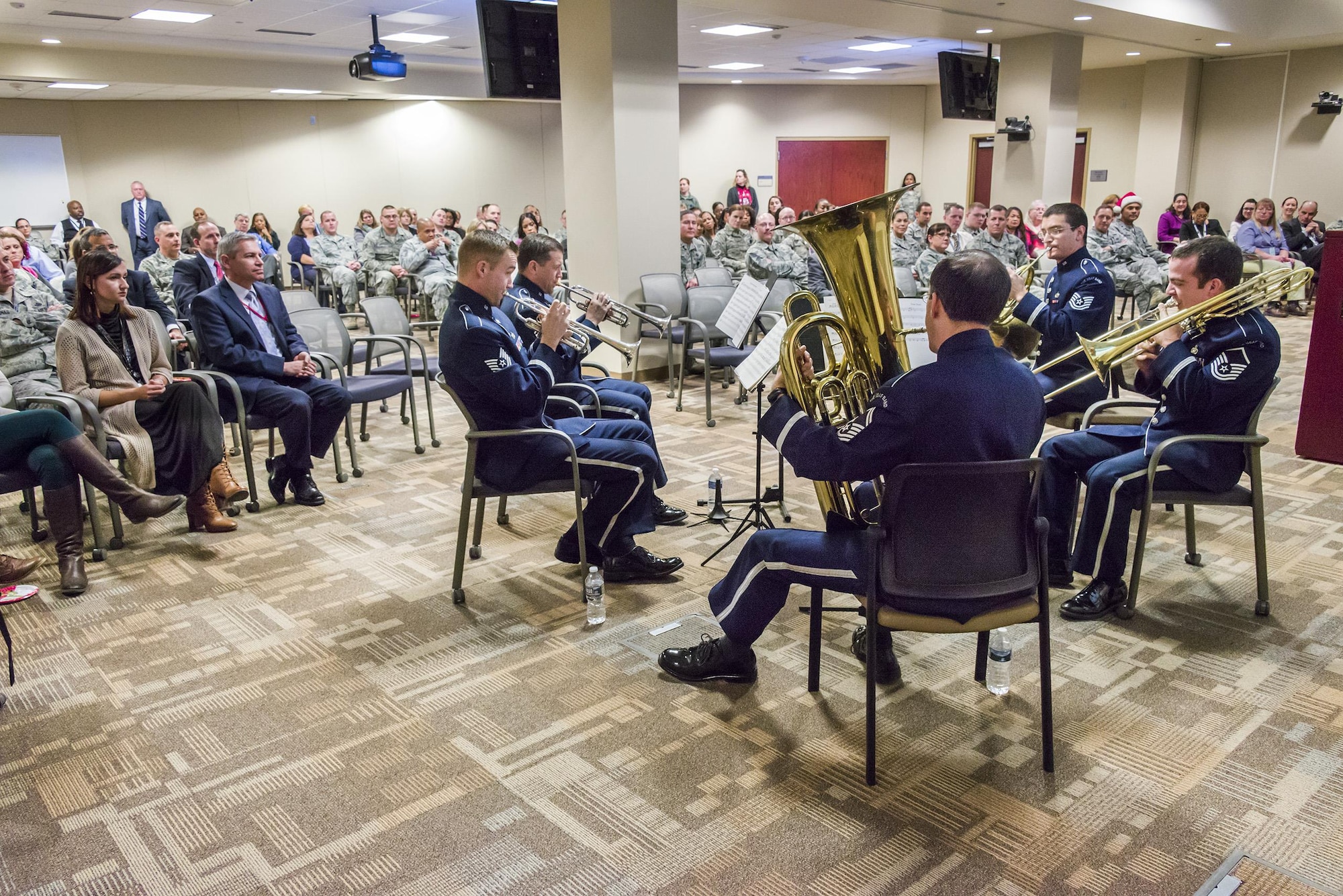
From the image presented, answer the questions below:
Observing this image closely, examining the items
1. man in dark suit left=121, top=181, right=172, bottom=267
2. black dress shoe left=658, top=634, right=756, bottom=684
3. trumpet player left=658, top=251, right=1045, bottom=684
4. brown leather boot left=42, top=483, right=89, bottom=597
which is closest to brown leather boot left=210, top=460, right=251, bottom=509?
brown leather boot left=42, top=483, right=89, bottom=597

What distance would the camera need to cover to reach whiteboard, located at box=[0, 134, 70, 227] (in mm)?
12297

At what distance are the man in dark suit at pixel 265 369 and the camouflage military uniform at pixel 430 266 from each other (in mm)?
3821

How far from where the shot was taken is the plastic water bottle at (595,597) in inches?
128

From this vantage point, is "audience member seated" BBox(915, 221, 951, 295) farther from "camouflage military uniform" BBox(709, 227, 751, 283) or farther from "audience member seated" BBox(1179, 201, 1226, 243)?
"audience member seated" BBox(1179, 201, 1226, 243)

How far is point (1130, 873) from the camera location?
2.04m

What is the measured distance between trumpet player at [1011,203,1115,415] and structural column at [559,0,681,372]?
10.9 feet

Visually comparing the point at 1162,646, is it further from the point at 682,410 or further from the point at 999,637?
the point at 682,410

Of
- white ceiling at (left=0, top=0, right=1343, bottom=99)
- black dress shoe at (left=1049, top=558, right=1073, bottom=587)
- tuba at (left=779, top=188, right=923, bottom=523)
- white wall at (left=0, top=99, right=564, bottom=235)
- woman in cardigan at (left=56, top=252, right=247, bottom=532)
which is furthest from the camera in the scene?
white wall at (left=0, top=99, right=564, bottom=235)

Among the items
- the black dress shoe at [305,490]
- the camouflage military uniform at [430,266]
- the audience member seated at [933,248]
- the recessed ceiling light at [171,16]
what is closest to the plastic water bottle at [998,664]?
the black dress shoe at [305,490]

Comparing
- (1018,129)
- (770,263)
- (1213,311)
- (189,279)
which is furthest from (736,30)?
(1213,311)

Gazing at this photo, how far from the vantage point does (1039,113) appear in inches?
411

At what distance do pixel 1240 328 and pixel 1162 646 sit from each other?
1.06m

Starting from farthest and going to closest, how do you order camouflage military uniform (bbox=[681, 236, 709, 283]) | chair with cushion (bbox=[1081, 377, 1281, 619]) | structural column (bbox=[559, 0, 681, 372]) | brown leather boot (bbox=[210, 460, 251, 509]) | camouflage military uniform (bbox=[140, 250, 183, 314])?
camouflage military uniform (bbox=[681, 236, 709, 283]), camouflage military uniform (bbox=[140, 250, 183, 314]), structural column (bbox=[559, 0, 681, 372]), brown leather boot (bbox=[210, 460, 251, 509]), chair with cushion (bbox=[1081, 377, 1281, 619])

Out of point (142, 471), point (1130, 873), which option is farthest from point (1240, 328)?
point (142, 471)
